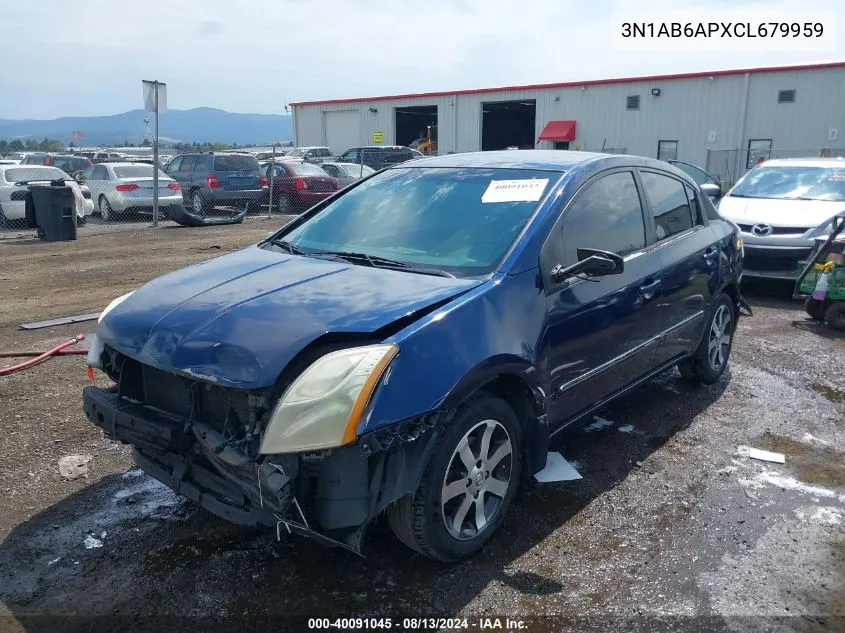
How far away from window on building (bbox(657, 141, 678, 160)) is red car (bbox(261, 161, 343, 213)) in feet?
54.4

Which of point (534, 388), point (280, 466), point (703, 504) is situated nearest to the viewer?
point (280, 466)

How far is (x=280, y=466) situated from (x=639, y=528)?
1.88m

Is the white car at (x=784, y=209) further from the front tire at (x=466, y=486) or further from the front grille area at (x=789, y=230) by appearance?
the front tire at (x=466, y=486)

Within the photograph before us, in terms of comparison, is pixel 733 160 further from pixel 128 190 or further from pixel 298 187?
pixel 128 190

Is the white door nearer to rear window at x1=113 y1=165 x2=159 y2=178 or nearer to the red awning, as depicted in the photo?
the red awning

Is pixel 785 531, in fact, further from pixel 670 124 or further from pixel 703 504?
pixel 670 124

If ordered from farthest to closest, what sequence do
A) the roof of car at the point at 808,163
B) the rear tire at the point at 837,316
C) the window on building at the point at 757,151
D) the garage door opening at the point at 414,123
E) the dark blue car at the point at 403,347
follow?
the garage door opening at the point at 414,123 < the window on building at the point at 757,151 < the roof of car at the point at 808,163 < the rear tire at the point at 837,316 < the dark blue car at the point at 403,347

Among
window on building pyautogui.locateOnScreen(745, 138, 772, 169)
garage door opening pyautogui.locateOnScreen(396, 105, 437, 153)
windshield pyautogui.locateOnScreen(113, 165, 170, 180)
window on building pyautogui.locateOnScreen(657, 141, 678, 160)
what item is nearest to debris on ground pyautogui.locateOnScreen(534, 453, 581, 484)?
windshield pyautogui.locateOnScreen(113, 165, 170, 180)

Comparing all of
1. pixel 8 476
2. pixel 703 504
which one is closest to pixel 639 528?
pixel 703 504

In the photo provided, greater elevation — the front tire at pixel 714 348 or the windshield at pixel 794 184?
the windshield at pixel 794 184

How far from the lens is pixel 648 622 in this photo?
2826 millimetres

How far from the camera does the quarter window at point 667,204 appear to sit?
15.1 ft

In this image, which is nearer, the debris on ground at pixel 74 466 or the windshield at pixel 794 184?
the debris on ground at pixel 74 466

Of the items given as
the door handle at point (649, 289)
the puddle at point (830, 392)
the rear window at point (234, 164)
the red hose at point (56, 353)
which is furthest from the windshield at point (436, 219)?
the rear window at point (234, 164)
